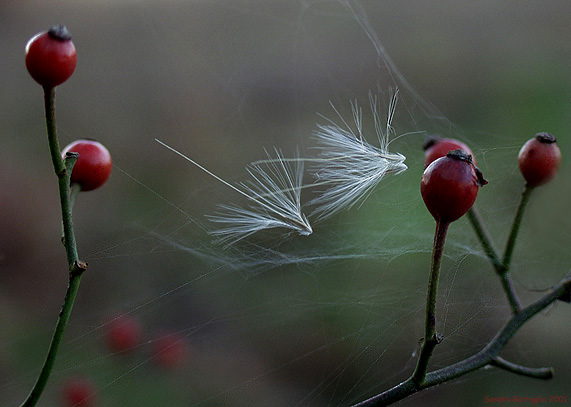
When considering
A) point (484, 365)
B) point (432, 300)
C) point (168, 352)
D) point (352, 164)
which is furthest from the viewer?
point (168, 352)

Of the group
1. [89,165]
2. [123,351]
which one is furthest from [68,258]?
[123,351]

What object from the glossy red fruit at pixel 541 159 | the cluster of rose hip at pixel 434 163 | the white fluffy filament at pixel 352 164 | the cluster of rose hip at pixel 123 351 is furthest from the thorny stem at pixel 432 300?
the cluster of rose hip at pixel 123 351

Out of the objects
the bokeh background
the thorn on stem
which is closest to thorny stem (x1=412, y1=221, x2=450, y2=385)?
the thorn on stem

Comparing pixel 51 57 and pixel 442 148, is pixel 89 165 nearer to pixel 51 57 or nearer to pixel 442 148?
pixel 51 57

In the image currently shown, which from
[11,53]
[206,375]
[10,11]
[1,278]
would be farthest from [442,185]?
[10,11]

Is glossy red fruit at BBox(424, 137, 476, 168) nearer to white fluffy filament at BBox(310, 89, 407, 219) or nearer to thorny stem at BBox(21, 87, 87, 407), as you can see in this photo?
white fluffy filament at BBox(310, 89, 407, 219)

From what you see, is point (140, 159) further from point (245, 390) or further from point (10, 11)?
point (10, 11)
